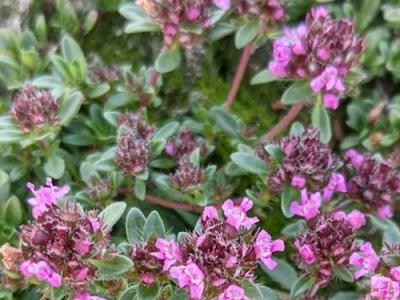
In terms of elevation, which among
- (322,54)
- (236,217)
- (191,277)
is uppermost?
(322,54)

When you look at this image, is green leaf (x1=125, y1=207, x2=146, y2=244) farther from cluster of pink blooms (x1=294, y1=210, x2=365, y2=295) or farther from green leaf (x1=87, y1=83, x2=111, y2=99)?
green leaf (x1=87, y1=83, x2=111, y2=99)

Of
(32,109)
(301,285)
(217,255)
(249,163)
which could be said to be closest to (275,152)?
(249,163)

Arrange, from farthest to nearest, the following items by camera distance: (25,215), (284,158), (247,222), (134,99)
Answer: (134,99), (25,215), (284,158), (247,222)

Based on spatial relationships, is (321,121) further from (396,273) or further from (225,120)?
(396,273)

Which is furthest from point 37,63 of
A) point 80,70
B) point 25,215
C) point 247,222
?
point 247,222

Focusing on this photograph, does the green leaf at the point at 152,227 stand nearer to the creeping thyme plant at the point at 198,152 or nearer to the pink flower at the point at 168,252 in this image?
the creeping thyme plant at the point at 198,152

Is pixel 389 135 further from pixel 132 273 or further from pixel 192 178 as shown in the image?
pixel 132 273
